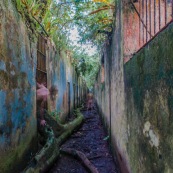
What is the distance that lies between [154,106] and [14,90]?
2247 millimetres

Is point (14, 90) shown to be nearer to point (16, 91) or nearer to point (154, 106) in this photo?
point (16, 91)

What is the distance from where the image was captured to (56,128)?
617cm

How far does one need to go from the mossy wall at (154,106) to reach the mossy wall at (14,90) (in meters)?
1.75

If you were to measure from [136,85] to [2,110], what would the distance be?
180 centimetres

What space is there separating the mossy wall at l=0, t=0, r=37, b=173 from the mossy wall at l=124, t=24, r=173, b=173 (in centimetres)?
175

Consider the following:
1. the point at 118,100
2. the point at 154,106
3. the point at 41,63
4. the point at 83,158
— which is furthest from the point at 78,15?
the point at 154,106

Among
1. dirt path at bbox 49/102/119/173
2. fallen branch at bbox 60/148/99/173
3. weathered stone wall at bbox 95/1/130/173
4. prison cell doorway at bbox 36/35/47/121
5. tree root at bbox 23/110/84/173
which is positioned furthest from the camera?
prison cell doorway at bbox 36/35/47/121

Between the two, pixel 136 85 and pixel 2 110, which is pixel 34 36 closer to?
pixel 2 110

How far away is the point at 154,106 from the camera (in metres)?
1.78

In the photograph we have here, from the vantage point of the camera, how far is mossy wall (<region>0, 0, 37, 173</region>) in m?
2.81

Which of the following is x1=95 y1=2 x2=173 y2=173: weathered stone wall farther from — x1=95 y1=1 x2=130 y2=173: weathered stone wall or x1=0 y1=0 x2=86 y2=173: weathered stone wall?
x1=0 y1=0 x2=86 y2=173: weathered stone wall

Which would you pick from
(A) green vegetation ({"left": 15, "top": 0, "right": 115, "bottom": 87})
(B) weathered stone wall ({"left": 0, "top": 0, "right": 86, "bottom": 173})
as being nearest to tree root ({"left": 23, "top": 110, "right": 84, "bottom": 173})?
(B) weathered stone wall ({"left": 0, "top": 0, "right": 86, "bottom": 173})

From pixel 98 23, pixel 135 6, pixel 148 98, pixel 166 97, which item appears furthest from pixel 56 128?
pixel 166 97

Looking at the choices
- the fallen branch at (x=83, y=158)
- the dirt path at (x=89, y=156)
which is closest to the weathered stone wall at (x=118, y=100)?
the dirt path at (x=89, y=156)
